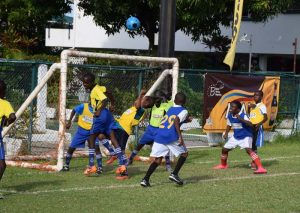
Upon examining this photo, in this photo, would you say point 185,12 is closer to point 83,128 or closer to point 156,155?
point 83,128

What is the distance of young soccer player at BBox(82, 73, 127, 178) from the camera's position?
42.0 ft

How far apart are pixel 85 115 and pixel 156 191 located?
261 centimetres

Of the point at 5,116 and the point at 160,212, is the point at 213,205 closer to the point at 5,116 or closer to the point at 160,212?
the point at 160,212

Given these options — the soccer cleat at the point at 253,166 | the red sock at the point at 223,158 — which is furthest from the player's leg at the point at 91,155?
the soccer cleat at the point at 253,166

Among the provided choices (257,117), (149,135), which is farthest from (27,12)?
(149,135)

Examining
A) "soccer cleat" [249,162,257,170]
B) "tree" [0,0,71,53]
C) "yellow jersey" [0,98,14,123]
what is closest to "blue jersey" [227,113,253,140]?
"soccer cleat" [249,162,257,170]

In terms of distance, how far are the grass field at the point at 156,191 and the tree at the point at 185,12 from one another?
46.6ft

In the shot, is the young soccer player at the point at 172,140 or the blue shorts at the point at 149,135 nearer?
the young soccer player at the point at 172,140

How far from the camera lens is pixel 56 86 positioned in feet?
59.2

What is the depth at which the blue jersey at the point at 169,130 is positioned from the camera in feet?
38.8

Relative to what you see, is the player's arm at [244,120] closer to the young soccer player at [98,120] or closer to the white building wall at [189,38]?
the young soccer player at [98,120]

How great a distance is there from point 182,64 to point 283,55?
7.43 m

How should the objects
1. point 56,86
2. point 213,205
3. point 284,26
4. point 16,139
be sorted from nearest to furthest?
point 213,205 < point 16,139 < point 56,86 < point 284,26

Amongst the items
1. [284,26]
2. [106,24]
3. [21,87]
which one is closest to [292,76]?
[21,87]
